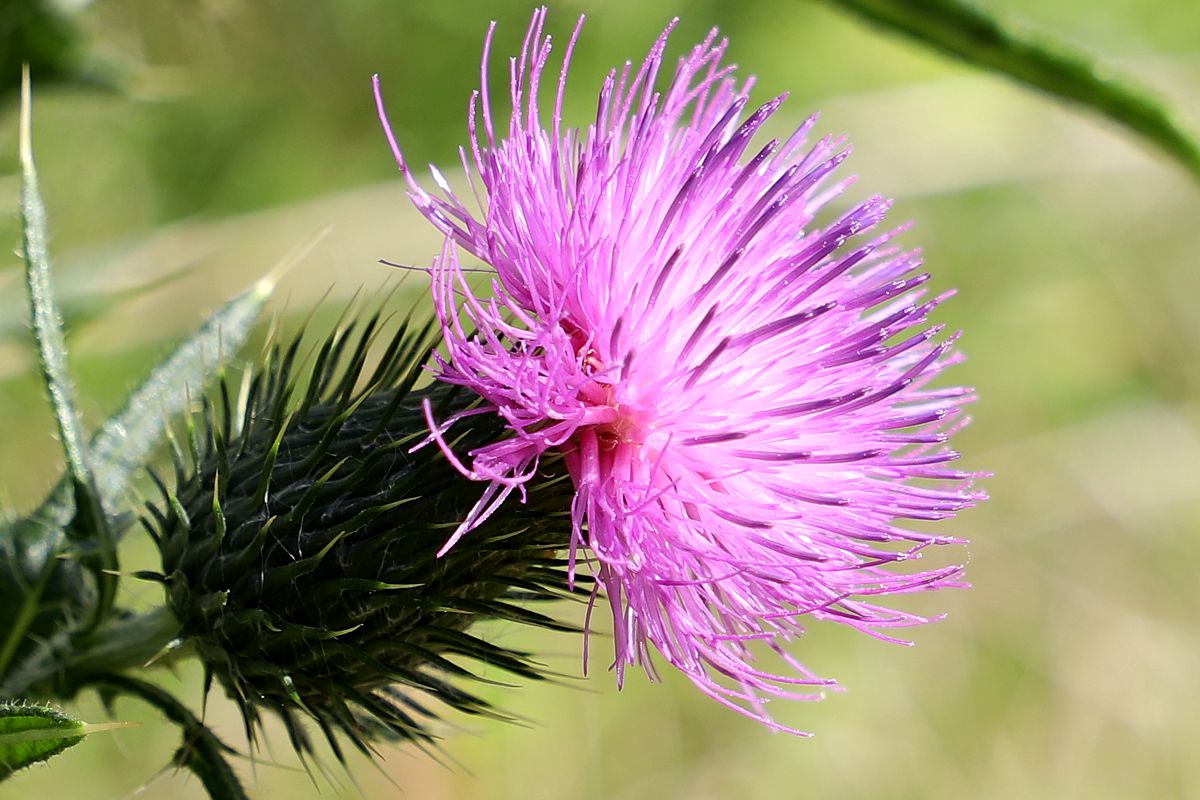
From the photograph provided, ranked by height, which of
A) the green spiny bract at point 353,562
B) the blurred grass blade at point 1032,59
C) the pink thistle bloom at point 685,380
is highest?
the blurred grass blade at point 1032,59

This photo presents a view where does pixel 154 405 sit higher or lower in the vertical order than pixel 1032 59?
lower

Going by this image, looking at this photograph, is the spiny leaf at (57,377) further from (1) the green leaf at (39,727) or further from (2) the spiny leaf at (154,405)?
(1) the green leaf at (39,727)

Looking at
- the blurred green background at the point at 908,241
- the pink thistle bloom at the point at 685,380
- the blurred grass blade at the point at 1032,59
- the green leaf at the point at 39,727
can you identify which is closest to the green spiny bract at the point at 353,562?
the pink thistle bloom at the point at 685,380

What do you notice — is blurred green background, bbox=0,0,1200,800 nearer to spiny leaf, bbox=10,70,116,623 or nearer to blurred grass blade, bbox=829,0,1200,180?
blurred grass blade, bbox=829,0,1200,180

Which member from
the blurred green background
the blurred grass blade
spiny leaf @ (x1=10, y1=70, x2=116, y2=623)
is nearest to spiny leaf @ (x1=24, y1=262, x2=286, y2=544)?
spiny leaf @ (x1=10, y1=70, x2=116, y2=623)

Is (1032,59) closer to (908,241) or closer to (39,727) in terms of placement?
(39,727)

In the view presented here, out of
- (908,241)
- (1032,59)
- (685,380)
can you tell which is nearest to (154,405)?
(685,380)
